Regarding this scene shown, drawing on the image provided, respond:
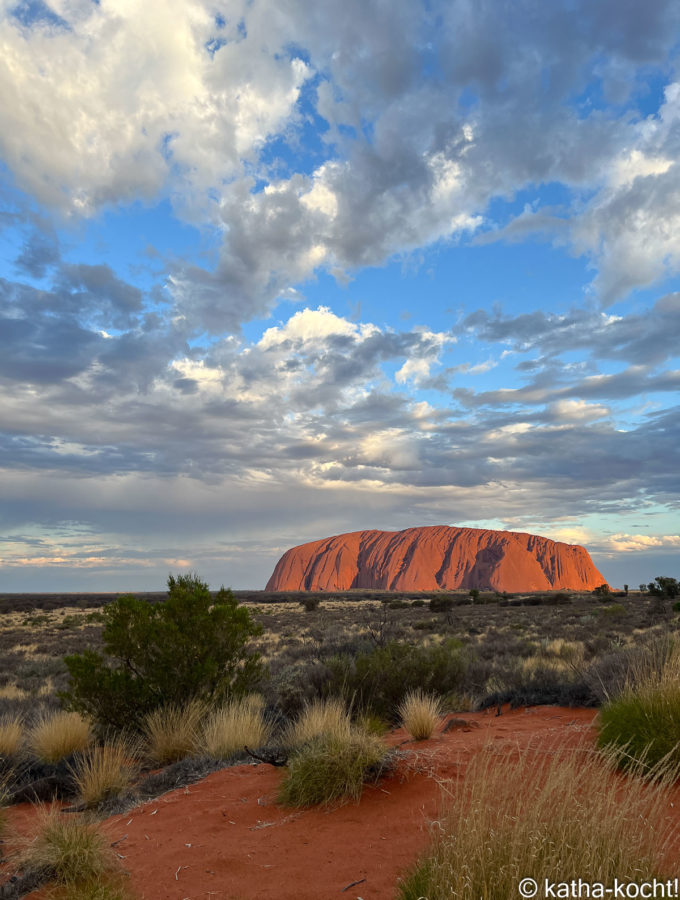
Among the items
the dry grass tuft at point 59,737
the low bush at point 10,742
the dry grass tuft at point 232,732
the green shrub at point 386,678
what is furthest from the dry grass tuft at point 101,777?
the green shrub at point 386,678

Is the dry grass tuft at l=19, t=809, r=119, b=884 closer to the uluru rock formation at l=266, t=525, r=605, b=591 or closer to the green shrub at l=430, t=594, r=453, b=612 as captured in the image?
the green shrub at l=430, t=594, r=453, b=612

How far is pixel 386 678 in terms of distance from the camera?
10188 mm

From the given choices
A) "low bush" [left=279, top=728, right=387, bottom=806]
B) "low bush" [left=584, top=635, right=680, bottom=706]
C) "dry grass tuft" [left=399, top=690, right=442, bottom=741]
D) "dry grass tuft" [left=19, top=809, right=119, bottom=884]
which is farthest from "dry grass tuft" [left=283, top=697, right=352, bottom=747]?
"low bush" [left=584, top=635, right=680, bottom=706]

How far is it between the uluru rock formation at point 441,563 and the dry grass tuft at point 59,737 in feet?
457

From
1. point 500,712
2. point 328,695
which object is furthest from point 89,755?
point 500,712

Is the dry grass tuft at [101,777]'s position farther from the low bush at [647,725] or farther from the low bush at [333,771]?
the low bush at [647,725]

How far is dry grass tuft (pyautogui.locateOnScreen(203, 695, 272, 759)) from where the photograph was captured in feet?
25.9

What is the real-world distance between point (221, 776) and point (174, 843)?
1981mm

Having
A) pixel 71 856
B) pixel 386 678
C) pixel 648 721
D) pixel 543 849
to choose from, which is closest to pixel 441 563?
pixel 386 678

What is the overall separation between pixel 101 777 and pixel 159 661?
8.55ft

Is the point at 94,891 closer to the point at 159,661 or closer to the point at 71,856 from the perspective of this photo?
the point at 71,856

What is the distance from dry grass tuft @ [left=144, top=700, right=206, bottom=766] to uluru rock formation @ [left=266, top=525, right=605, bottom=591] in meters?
139

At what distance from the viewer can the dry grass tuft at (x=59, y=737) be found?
8.88m

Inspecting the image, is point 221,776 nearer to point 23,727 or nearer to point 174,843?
point 174,843
